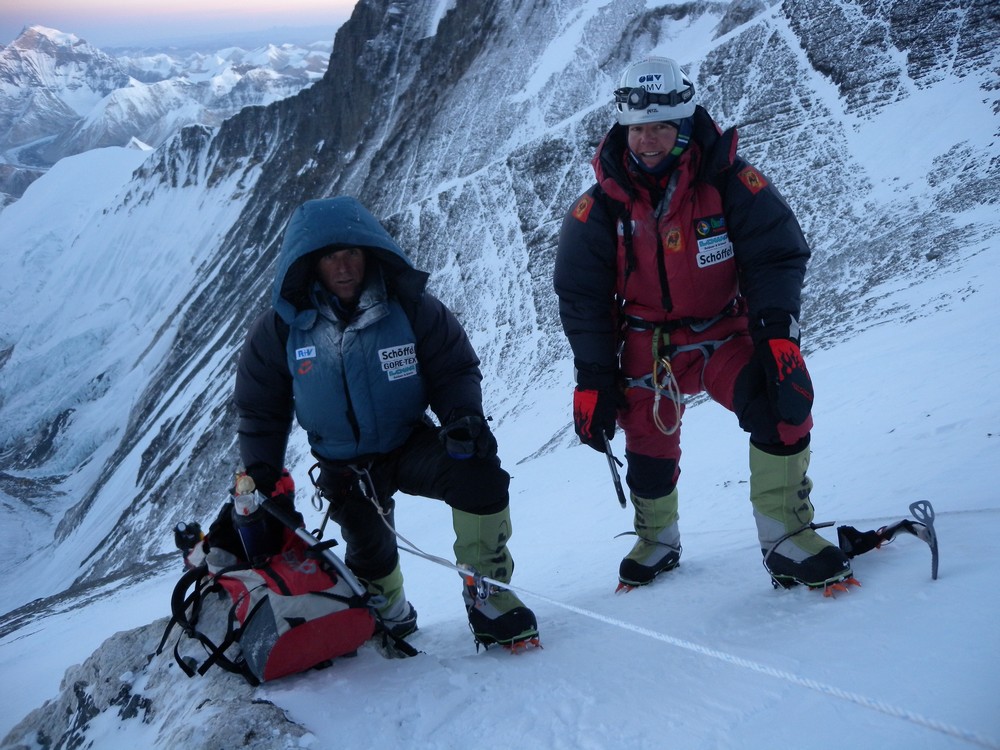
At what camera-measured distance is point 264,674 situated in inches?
127

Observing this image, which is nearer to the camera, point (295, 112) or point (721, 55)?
→ point (721, 55)

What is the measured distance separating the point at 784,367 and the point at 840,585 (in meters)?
1.10

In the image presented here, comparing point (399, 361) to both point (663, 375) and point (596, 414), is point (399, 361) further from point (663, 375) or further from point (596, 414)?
point (663, 375)

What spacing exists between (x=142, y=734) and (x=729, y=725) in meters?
2.87

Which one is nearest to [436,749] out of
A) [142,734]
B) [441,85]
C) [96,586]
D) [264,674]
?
[264,674]

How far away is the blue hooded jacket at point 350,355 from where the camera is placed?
3.81m

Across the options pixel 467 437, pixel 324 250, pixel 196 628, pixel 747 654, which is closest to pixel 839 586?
pixel 747 654

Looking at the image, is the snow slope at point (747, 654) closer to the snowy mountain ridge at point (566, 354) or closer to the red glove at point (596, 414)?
the snowy mountain ridge at point (566, 354)

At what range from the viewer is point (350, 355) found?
3.80 meters

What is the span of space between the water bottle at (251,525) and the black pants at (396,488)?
2.01ft

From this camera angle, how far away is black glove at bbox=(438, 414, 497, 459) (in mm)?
3646

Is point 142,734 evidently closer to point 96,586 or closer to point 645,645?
point 645,645

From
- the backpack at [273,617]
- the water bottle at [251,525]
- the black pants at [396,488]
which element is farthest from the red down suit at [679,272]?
the water bottle at [251,525]

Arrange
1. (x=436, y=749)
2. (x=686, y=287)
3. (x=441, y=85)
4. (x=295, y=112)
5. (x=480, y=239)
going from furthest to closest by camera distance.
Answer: (x=295, y=112), (x=441, y=85), (x=480, y=239), (x=686, y=287), (x=436, y=749)
